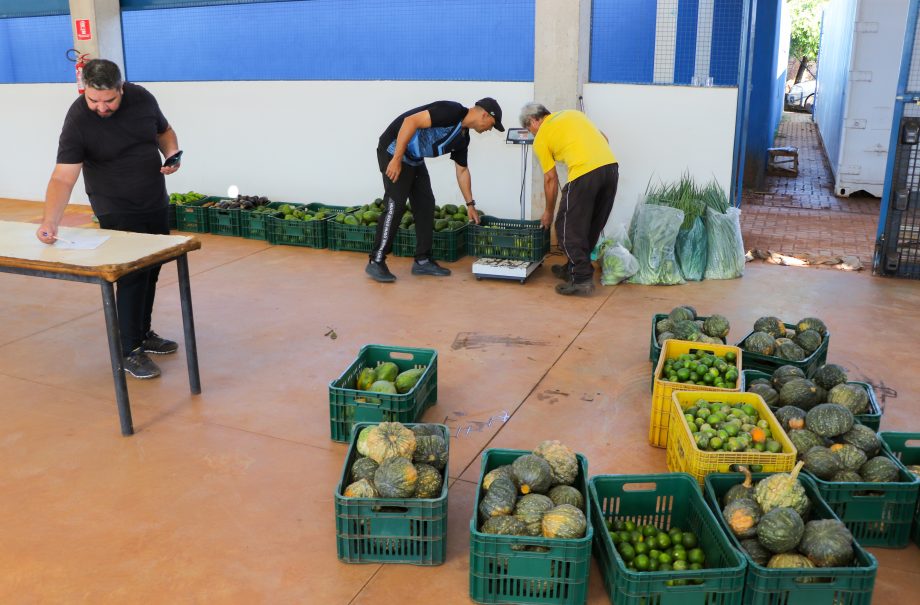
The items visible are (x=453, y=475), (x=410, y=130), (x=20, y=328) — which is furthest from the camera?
(x=410, y=130)

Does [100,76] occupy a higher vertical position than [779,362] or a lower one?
higher

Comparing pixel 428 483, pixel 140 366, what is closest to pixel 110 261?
pixel 140 366

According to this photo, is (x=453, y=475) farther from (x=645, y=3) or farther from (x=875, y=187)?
(x=875, y=187)

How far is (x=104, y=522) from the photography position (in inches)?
136

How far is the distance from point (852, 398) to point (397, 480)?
2.28m

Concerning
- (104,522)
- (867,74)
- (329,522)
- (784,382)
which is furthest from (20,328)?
(867,74)

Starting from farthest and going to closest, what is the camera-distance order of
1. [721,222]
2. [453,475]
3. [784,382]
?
1. [721,222]
2. [784,382]
3. [453,475]

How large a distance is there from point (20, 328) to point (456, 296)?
3.31 meters

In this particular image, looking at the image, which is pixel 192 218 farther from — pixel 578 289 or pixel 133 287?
pixel 578 289

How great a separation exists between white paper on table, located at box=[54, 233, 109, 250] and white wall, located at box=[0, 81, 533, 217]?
182 inches

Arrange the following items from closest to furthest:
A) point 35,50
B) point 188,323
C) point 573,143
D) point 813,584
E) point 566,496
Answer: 1. point 813,584
2. point 566,496
3. point 188,323
4. point 573,143
5. point 35,50

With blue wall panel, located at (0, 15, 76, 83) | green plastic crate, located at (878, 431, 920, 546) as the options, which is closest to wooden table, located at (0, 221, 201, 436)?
green plastic crate, located at (878, 431, 920, 546)

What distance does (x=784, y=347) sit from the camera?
4590mm

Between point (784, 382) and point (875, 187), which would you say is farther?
point (875, 187)
